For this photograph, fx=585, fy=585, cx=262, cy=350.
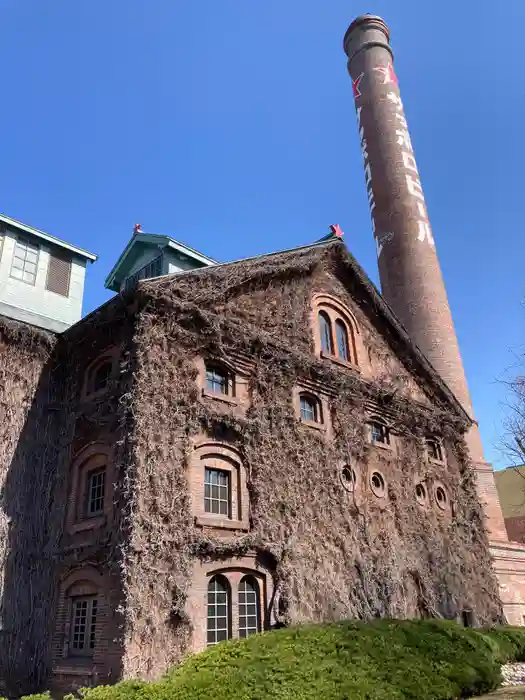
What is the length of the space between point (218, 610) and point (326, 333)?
9748mm

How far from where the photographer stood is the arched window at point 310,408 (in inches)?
675

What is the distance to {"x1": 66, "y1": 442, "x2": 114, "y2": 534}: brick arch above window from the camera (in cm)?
1320

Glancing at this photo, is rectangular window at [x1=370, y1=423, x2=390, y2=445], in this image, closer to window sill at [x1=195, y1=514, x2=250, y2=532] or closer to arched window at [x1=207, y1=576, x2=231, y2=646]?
window sill at [x1=195, y1=514, x2=250, y2=532]

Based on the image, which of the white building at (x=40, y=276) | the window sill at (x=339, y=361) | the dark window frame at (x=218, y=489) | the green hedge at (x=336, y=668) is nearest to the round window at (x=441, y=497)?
the window sill at (x=339, y=361)

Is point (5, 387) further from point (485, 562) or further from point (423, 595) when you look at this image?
point (485, 562)

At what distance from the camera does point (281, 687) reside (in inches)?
365

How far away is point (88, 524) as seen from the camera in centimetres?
1316

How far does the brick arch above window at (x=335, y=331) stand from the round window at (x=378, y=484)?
3703mm

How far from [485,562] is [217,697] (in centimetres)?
1513

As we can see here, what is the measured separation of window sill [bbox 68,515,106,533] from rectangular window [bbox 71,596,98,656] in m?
1.45

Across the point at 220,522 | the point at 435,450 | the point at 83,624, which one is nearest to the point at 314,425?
the point at 220,522

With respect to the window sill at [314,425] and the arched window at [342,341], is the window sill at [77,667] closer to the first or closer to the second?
the window sill at [314,425]

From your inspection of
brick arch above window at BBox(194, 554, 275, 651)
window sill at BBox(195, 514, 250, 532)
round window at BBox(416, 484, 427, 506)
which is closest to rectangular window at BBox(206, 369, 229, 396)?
window sill at BBox(195, 514, 250, 532)

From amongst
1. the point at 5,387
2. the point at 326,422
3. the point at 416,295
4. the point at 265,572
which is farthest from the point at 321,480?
the point at 416,295
